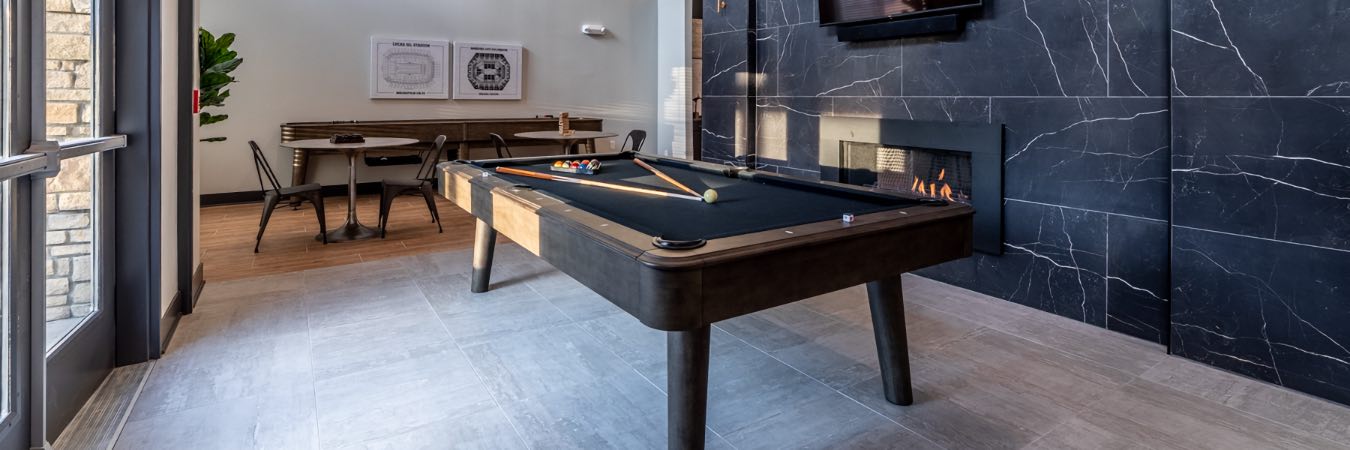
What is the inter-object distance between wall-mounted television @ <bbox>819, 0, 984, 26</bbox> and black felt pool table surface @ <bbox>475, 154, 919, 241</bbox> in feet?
4.83

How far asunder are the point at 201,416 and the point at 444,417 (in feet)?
2.41

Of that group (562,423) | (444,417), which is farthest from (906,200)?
(444,417)

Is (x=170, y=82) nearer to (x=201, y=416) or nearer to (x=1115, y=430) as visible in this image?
(x=201, y=416)

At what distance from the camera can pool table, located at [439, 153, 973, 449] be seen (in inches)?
60.1

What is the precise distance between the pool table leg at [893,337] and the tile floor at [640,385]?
0.06 m

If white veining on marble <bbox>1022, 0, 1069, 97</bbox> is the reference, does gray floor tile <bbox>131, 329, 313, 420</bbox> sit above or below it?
below

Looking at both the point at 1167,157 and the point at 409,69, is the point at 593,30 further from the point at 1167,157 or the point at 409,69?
the point at 1167,157

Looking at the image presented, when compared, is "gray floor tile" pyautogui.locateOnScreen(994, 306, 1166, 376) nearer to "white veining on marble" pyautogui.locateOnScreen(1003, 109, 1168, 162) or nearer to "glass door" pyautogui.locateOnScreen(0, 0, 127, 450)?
"white veining on marble" pyautogui.locateOnScreen(1003, 109, 1168, 162)

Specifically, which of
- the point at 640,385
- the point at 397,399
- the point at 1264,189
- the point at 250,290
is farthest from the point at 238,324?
the point at 1264,189

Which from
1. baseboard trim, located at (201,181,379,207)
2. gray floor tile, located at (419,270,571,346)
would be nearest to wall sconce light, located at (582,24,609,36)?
baseboard trim, located at (201,181,379,207)

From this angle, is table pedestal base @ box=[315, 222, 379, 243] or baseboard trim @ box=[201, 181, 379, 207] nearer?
table pedestal base @ box=[315, 222, 379, 243]

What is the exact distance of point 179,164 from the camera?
2986 millimetres

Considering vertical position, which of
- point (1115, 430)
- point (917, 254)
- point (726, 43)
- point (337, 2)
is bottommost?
point (1115, 430)

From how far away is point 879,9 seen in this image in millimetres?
3797
